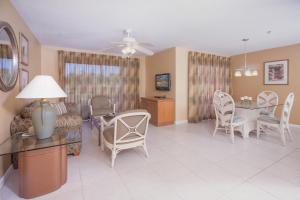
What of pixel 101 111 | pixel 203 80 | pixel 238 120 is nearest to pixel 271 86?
pixel 203 80

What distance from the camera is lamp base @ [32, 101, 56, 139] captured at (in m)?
1.98

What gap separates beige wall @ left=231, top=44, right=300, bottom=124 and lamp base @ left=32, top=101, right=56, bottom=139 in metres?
6.19

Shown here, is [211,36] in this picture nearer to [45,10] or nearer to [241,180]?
[241,180]

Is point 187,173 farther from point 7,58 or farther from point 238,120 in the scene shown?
point 7,58

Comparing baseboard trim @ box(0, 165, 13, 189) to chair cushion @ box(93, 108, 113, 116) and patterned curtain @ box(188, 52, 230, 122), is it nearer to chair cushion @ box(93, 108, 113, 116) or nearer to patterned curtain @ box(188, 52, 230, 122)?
chair cushion @ box(93, 108, 113, 116)

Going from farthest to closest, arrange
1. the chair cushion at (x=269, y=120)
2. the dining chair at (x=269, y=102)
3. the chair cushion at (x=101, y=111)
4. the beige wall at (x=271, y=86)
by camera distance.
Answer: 1. the chair cushion at (x=101, y=111)
2. the beige wall at (x=271, y=86)
3. the dining chair at (x=269, y=102)
4. the chair cushion at (x=269, y=120)

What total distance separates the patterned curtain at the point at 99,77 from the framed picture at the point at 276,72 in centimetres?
451

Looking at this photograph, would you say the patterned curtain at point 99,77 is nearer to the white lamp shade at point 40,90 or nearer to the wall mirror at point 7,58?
the wall mirror at point 7,58

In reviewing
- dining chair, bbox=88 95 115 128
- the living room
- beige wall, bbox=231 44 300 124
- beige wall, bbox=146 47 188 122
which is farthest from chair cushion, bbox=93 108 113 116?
beige wall, bbox=231 44 300 124

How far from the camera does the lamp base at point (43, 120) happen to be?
1.98 metres

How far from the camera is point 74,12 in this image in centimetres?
286

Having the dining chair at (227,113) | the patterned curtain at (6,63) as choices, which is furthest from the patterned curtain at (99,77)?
the dining chair at (227,113)

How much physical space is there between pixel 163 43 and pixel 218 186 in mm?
3903

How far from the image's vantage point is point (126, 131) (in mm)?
2621
